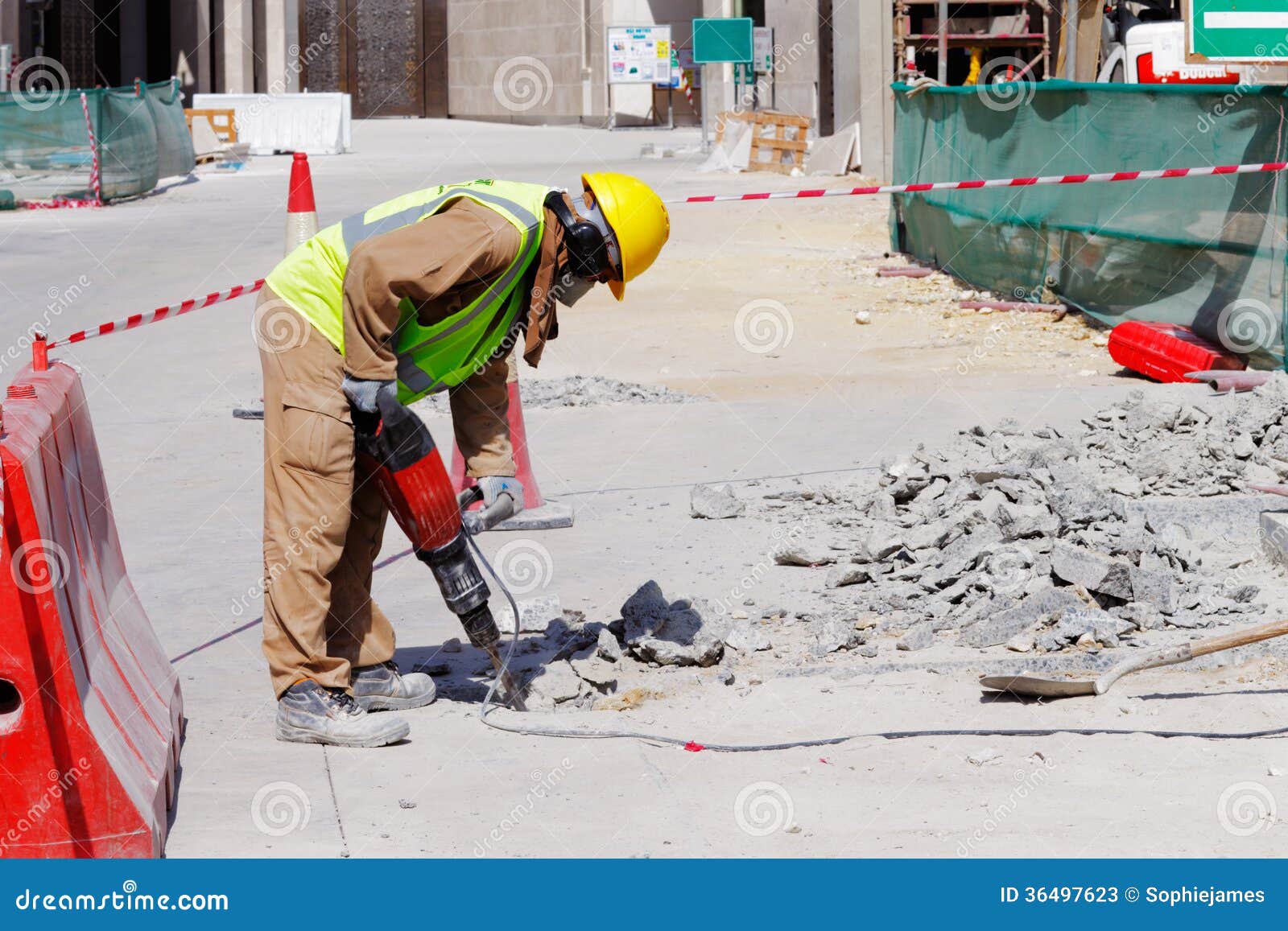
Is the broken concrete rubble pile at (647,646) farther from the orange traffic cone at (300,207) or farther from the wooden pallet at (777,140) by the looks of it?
the wooden pallet at (777,140)

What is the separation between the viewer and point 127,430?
9.04 m

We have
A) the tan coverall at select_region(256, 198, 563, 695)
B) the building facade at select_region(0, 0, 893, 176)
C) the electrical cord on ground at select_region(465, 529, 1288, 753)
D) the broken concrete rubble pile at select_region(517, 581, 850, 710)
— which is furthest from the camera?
the building facade at select_region(0, 0, 893, 176)

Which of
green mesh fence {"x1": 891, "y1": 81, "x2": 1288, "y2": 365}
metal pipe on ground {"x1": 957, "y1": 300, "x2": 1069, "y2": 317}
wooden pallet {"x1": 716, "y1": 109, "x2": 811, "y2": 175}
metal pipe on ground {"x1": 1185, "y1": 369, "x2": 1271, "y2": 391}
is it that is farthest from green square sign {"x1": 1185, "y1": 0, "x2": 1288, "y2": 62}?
wooden pallet {"x1": 716, "y1": 109, "x2": 811, "y2": 175}

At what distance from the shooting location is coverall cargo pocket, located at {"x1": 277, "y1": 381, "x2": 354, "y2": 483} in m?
4.30

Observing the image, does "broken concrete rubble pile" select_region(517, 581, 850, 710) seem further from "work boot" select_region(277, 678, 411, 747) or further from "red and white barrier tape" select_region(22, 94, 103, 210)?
"red and white barrier tape" select_region(22, 94, 103, 210)

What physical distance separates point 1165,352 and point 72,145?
1721cm

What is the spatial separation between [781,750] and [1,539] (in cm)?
213

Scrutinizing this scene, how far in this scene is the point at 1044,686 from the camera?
4.62 metres

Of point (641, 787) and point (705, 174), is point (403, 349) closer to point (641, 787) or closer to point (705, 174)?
point (641, 787)

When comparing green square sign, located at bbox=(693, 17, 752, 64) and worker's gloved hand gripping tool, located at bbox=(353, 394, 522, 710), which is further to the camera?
green square sign, located at bbox=(693, 17, 752, 64)

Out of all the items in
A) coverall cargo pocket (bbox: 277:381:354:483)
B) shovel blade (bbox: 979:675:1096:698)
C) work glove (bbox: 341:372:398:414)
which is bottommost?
shovel blade (bbox: 979:675:1096:698)

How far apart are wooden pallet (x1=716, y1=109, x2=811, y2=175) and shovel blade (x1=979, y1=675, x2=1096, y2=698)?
75.9 feet

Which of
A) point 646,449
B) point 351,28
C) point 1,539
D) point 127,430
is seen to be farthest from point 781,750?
point 351,28

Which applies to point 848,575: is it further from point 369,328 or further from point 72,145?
point 72,145
